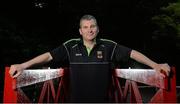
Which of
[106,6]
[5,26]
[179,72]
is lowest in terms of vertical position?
[179,72]

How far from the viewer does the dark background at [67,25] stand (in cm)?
1711

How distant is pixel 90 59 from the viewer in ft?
13.9

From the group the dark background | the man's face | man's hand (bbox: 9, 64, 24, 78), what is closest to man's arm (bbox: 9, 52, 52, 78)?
man's hand (bbox: 9, 64, 24, 78)

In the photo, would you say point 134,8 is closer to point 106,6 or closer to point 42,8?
point 106,6

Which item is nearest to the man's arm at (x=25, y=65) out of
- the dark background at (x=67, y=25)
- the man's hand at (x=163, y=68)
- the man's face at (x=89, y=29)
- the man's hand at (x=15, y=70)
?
A: the man's hand at (x=15, y=70)

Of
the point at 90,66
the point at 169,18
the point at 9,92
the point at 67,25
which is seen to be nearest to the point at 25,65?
the point at 9,92

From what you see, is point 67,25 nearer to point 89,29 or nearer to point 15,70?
point 89,29

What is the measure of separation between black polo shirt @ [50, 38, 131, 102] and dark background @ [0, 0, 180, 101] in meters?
12.2

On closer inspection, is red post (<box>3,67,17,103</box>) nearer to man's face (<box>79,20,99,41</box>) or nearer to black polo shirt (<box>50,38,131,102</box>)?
black polo shirt (<box>50,38,131,102</box>)

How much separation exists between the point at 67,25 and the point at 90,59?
18821 mm

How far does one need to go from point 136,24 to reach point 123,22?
4.06 feet

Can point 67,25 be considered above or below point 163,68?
above

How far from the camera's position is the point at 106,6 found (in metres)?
25.8

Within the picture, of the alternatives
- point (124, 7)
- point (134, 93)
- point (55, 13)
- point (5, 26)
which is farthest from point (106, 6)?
point (134, 93)
